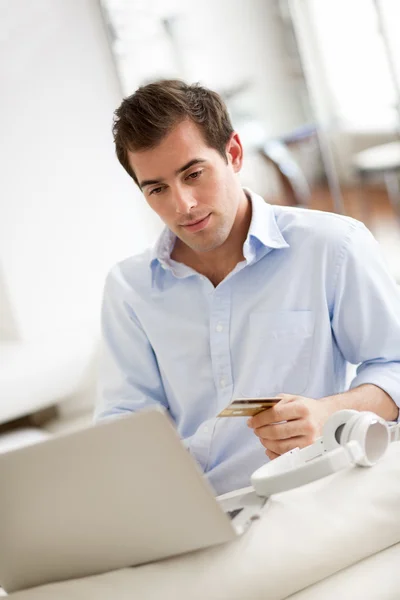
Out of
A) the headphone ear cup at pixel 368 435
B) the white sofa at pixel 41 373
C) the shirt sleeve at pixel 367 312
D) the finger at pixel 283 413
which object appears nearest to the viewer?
the headphone ear cup at pixel 368 435

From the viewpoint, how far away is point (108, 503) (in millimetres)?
963

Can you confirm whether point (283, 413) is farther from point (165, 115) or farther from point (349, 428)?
point (165, 115)

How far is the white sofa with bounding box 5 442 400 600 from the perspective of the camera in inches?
37.3

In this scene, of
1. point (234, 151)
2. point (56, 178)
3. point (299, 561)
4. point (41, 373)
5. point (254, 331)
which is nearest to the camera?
point (299, 561)

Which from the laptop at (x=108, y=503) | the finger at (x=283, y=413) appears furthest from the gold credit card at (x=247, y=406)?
the laptop at (x=108, y=503)

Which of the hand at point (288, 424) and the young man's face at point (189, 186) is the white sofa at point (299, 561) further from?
the young man's face at point (189, 186)

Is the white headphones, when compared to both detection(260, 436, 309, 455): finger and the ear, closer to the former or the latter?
detection(260, 436, 309, 455): finger

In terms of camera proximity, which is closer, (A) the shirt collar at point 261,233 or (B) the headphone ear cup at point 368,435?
(B) the headphone ear cup at point 368,435

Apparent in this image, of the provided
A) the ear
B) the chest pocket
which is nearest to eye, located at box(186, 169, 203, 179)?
the ear

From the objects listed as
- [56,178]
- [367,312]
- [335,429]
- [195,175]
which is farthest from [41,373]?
[335,429]

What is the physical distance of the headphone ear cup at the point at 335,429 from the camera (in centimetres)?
106

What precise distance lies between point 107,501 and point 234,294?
2.22ft

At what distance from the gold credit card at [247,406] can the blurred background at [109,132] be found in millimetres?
1147

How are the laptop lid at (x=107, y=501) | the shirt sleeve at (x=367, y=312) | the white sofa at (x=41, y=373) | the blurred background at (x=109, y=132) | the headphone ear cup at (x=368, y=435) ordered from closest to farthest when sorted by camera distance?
the laptop lid at (x=107, y=501) → the headphone ear cup at (x=368, y=435) → the shirt sleeve at (x=367, y=312) → the white sofa at (x=41, y=373) → the blurred background at (x=109, y=132)
